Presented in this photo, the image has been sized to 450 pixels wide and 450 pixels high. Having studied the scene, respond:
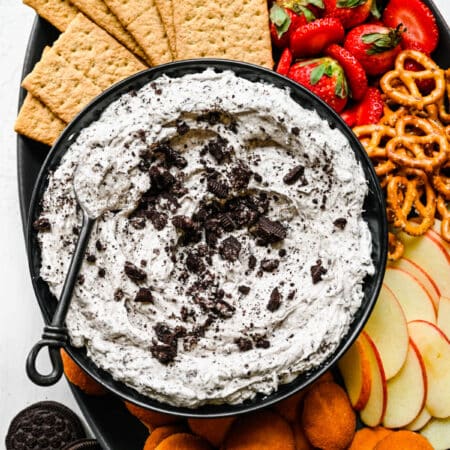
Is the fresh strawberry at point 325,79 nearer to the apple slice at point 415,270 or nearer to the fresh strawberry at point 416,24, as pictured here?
the fresh strawberry at point 416,24

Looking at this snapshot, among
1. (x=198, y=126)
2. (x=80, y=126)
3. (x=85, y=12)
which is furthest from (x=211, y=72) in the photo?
(x=85, y=12)

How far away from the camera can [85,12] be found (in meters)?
2.29

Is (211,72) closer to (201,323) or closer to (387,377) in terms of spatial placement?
(201,323)

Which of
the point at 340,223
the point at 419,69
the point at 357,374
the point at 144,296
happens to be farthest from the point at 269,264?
the point at 419,69

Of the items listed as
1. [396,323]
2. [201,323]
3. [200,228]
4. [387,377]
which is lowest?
[387,377]

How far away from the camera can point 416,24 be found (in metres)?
2.27

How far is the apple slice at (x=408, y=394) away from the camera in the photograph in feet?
7.30

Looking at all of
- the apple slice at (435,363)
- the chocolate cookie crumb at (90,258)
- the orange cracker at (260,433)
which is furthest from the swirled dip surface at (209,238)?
the apple slice at (435,363)

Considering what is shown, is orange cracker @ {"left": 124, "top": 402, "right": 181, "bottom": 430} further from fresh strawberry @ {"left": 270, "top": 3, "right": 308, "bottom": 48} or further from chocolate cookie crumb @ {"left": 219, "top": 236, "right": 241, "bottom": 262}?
fresh strawberry @ {"left": 270, "top": 3, "right": 308, "bottom": 48}

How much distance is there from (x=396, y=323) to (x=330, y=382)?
29cm

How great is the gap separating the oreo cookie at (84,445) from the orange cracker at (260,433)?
1.58ft

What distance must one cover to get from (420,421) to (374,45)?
125 centimetres

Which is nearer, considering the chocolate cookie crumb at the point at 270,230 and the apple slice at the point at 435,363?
the chocolate cookie crumb at the point at 270,230

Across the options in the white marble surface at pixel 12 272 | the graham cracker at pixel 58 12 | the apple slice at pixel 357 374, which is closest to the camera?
the apple slice at pixel 357 374
